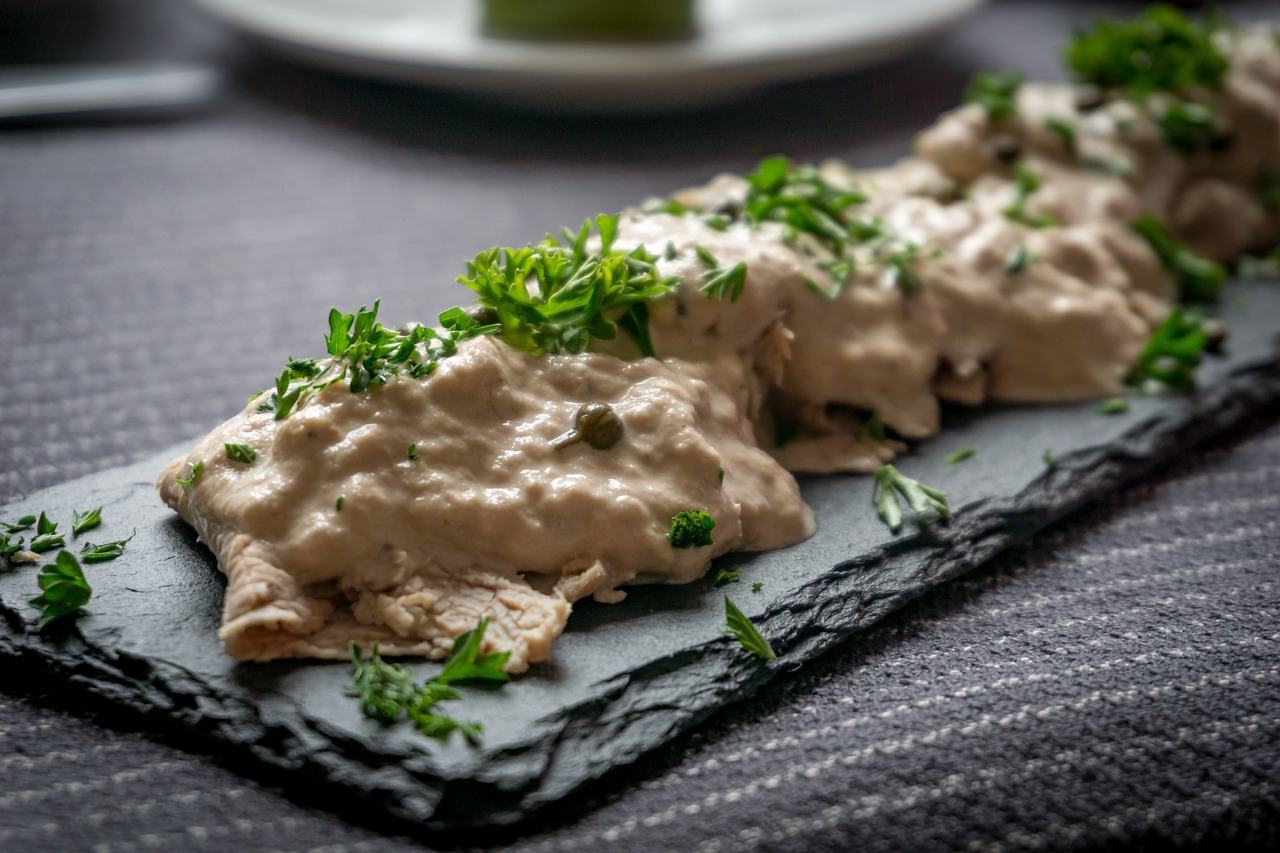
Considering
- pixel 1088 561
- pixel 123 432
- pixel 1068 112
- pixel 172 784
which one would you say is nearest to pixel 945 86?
pixel 1068 112

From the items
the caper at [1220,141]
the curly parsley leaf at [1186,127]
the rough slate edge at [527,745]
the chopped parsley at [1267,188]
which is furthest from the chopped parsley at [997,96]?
the rough slate edge at [527,745]

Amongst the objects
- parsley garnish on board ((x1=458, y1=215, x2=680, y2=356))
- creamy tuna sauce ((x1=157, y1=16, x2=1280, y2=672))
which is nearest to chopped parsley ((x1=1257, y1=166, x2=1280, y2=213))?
creamy tuna sauce ((x1=157, y1=16, x2=1280, y2=672))

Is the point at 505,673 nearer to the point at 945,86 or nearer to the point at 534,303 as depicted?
the point at 534,303

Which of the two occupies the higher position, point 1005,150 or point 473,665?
point 1005,150

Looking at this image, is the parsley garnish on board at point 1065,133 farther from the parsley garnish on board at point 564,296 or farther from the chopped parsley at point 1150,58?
the parsley garnish on board at point 564,296

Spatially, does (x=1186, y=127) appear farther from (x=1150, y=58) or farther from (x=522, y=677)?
(x=522, y=677)

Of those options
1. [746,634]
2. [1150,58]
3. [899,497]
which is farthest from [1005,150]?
[746,634]
